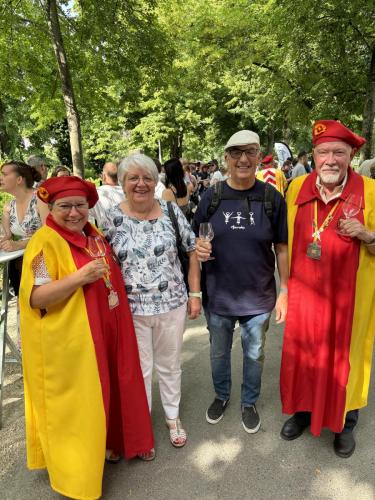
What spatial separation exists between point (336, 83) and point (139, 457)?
11575 mm

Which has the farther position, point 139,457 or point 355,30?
point 355,30

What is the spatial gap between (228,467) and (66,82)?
646 centimetres

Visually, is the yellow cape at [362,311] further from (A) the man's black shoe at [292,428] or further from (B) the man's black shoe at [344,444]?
(A) the man's black shoe at [292,428]

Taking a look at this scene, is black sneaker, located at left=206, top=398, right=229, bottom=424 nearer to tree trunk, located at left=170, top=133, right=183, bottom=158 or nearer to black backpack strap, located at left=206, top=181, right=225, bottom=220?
black backpack strap, located at left=206, top=181, right=225, bottom=220

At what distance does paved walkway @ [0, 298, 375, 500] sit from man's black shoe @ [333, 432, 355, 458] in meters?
0.04

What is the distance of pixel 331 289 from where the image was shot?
96.4 inches

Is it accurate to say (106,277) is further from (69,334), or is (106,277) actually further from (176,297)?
(176,297)

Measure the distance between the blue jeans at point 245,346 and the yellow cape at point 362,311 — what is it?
1.86ft

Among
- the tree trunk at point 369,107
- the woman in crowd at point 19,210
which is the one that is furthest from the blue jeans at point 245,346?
the tree trunk at point 369,107

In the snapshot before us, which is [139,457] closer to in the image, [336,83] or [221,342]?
[221,342]

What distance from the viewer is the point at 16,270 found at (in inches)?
142

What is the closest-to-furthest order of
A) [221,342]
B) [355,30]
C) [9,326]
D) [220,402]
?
[221,342], [220,402], [9,326], [355,30]

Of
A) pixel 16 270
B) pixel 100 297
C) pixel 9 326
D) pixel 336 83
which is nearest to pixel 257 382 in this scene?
pixel 100 297

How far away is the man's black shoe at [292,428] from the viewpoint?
2.80m
